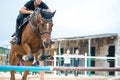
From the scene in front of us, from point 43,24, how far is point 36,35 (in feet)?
2.01

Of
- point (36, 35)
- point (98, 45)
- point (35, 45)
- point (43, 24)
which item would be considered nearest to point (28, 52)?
point (35, 45)

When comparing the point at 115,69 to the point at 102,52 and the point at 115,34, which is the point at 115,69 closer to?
the point at 115,34

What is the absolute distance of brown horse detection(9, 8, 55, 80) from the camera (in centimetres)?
838

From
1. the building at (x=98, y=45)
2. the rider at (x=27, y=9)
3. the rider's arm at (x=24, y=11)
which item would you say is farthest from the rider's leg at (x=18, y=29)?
the building at (x=98, y=45)

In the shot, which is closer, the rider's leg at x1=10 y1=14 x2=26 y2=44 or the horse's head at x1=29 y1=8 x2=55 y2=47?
the horse's head at x1=29 y1=8 x2=55 y2=47

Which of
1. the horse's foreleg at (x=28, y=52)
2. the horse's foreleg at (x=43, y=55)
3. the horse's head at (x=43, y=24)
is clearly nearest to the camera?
the horse's head at (x=43, y=24)

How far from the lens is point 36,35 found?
29.7ft

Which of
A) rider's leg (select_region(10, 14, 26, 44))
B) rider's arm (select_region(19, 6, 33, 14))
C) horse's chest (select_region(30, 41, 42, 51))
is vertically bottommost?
horse's chest (select_region(30, 41, 42, 51))

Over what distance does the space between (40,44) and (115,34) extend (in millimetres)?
16564

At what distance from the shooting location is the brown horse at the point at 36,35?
838 centimetres

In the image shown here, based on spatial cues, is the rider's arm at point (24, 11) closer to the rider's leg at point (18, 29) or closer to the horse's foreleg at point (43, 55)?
the rider's leg at point (18, 29)

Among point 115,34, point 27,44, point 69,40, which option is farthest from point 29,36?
point 69,40

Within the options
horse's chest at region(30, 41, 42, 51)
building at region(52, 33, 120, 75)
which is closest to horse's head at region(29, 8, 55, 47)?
horse's chest at region(30, 41, 42, 51)

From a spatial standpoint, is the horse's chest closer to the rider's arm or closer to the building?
the rider's arm
